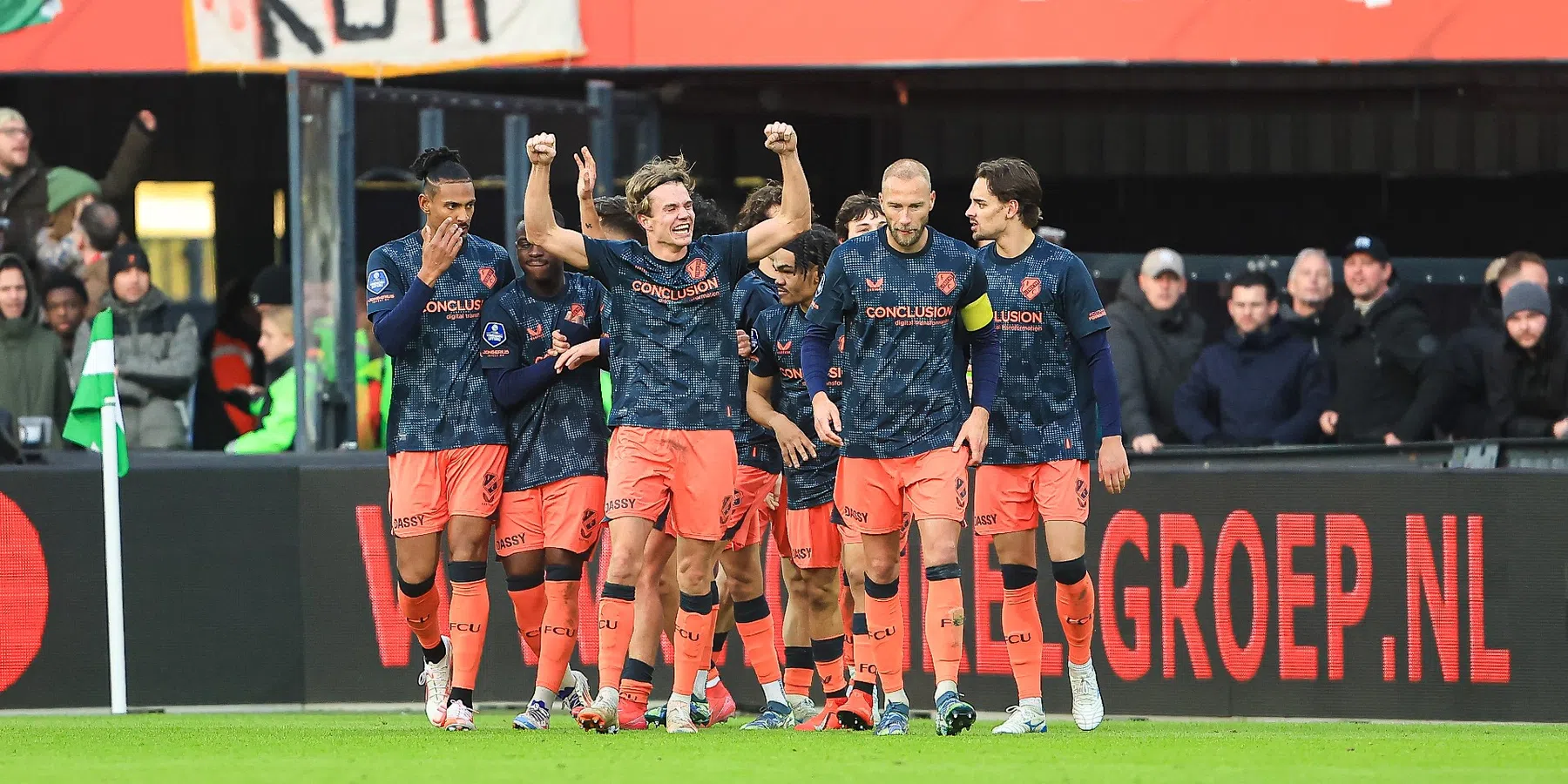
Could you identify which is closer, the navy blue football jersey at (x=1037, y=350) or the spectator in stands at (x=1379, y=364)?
the navy blue football jersey at (x=1037, y=350)

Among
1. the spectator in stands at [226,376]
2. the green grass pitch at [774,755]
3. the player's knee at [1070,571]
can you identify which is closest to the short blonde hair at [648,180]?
the green grass pitch at [774,755]

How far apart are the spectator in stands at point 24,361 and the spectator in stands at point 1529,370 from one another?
762 cm

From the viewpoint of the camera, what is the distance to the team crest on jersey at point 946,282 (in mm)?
8672

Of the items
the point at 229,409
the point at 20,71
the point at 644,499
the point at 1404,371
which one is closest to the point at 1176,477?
the point at 1404,371

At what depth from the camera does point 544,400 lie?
927cm

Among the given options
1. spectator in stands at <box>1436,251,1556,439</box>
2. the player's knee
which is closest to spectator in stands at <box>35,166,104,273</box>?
the player's knee

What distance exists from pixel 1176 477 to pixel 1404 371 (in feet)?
6.06

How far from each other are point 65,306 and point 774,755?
7.55 metres

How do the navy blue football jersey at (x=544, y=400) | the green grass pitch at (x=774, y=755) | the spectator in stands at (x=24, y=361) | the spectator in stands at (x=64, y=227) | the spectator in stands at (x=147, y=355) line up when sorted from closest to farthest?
the green grass pitch at (x=774, y=755) < the navy blue football jersey at (x=544, y=400) < the spectator in stands at (x=24, y=361) < the spectator in stands at (x=147, y=355) < the spectator in stands at (x=64, y=227)

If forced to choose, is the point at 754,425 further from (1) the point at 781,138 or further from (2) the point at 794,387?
(1) the point at 781,138

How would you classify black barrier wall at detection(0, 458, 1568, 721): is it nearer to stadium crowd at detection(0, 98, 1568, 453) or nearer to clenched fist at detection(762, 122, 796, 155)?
stadium crowd at detection(0, 98, 1568, 453)

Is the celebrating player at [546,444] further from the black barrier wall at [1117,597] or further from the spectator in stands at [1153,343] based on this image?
the spectator in stands at [1153,343]

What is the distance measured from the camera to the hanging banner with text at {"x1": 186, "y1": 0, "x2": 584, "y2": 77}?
14.0 metres

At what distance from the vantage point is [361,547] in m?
11.4
